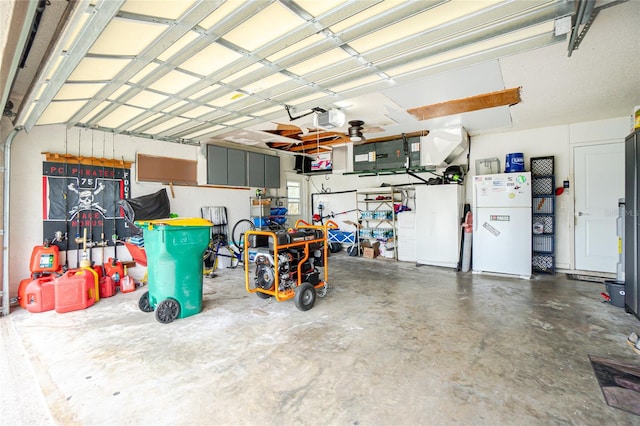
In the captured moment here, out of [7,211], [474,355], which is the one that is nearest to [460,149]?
[474,355]

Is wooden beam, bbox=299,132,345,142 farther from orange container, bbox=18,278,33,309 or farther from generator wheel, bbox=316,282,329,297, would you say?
orange container, bbox=18,278,33,309

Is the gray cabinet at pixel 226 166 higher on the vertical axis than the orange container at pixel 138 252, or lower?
Result: higher

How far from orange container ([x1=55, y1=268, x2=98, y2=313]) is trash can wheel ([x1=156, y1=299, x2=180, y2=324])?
139 centimetres

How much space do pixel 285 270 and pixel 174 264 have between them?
1.27 m

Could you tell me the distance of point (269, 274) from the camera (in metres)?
3.65

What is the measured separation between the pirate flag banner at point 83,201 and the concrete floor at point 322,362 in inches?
47.5

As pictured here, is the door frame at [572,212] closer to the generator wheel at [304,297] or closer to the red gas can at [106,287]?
the generator wheel at [304,297]

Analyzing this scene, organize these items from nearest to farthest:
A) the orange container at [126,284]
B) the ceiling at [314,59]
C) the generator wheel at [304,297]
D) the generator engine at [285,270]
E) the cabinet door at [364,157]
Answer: the ceiling at [314,59] < the generator wheel at [304,297] < the generator engine at [285,270] < the orange container at [126,284] < the cabinet door at [364,157]

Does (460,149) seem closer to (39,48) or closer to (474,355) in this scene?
(474,355)

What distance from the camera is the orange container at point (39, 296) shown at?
3.54 meters

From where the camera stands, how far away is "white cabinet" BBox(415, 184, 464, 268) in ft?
18.5

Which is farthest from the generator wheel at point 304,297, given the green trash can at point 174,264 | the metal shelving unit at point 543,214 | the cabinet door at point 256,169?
the metal shelving unit at point 543,214

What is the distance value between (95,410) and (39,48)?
127 inches

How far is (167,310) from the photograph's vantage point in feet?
10.4
